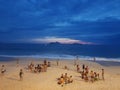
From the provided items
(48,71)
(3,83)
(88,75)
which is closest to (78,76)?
(88,75)

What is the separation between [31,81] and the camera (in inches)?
889

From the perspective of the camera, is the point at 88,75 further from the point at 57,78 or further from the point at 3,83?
the point at 3,83

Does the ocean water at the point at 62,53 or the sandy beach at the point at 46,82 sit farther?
the ocean water at the point at 62,53

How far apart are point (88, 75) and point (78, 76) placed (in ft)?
3.12

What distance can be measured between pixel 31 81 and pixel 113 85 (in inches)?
271

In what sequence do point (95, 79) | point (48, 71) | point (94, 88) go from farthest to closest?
point (48, 71) < point (95, 79) < point (94, 88)

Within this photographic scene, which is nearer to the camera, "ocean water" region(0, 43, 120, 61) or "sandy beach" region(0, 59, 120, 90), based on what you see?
"sandy beach" region(0, 59, 120, 90)

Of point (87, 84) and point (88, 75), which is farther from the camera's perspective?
point (88, 75)

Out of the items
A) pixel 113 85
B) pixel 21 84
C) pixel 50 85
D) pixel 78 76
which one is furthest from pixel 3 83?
pixel 113 85

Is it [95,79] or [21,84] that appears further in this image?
[95,79]

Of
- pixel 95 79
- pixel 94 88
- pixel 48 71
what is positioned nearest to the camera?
pixel 94 88

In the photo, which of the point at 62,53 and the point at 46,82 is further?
the point at 62,53

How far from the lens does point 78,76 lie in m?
24.7

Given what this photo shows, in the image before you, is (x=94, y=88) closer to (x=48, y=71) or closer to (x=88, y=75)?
(x=88, y=75)
